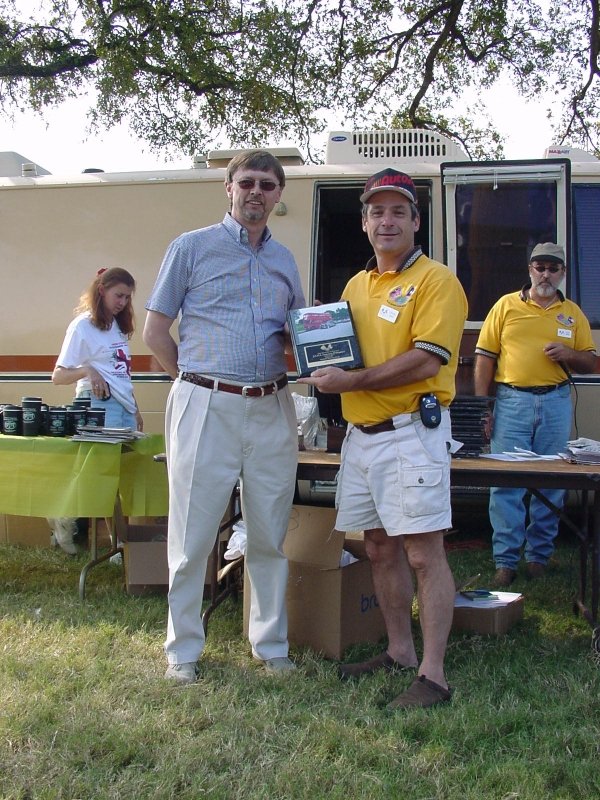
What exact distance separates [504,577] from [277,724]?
239 centimetres

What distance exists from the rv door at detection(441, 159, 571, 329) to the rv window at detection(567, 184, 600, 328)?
359 millimetres

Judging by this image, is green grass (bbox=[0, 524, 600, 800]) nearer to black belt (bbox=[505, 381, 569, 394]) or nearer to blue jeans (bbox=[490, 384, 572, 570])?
blue jeans (bbox=[490, 384, 572, 570])

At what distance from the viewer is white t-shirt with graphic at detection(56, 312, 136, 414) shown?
16.0 feet

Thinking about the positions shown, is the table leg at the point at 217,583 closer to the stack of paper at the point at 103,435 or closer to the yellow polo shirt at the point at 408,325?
the stack of paper at the point at 103,435

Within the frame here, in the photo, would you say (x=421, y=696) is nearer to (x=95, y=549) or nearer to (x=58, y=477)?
(x=58, y=477)

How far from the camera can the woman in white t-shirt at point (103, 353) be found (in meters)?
4.87

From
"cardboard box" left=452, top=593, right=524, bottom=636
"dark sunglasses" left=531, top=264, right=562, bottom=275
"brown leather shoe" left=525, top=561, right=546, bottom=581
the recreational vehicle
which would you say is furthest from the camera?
the recreational vehicle

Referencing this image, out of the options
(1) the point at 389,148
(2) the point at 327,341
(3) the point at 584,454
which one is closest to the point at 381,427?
(2) the point at 327,341

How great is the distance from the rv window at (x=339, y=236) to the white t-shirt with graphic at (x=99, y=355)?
1.41 m

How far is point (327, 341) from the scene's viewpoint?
10.1 feet

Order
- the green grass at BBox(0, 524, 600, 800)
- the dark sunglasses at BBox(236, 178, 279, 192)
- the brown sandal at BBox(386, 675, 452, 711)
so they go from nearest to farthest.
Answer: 1. the green grass at BBox(0, 524, 600, 800)
2. the brown sandal at BBox(386, 675, 452, 711)
3. the dark sunglasses at BBox(236, 178, 279, 192)

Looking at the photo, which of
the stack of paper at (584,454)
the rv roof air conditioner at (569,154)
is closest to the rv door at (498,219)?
the rv roof air conditioner at (569,154)

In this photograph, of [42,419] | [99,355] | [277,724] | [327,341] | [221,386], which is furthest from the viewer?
[99,355]

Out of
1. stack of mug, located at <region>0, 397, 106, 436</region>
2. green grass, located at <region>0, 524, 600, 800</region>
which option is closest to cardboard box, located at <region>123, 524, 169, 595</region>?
green grass, located at <region>0, 524, 600, 800</region>
